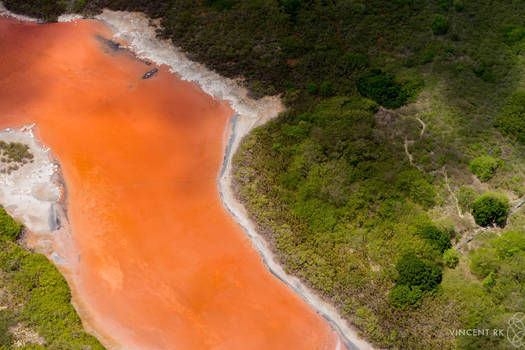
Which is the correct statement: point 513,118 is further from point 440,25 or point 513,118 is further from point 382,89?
point 440,25

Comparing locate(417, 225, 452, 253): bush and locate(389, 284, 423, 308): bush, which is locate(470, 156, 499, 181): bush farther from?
locate(389, 284, 423, 308): bush

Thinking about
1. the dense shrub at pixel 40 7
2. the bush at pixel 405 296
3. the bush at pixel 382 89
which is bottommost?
the bush at pixel 405 296

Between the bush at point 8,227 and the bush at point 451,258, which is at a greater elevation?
the bush at point 451,258

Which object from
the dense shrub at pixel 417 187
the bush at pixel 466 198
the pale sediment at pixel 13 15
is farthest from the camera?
the pale sediment at pixel 13 15

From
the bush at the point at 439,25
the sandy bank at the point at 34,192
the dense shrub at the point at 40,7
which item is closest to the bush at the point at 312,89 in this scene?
the bush at the point at 439,25

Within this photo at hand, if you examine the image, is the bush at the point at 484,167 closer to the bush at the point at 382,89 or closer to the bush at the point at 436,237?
the bush at the point at 436,237

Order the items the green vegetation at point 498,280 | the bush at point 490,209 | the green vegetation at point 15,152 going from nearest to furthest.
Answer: the green vegetation at point 498,280 < the bush at point 490,209 < the green vegetation at point 15,152

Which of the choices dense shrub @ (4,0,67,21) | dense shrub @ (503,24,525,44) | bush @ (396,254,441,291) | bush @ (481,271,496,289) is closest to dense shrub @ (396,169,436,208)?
bush @ (396,254,441,291)

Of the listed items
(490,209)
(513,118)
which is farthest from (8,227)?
(513,118)
